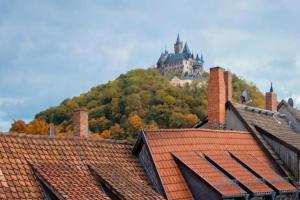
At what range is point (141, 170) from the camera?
62.6ft

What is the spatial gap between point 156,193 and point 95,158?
2445 mm

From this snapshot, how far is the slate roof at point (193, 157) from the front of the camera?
61.1ft

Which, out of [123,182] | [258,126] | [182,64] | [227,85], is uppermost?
[182,64]

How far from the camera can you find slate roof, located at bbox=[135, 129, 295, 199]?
18.6 meters

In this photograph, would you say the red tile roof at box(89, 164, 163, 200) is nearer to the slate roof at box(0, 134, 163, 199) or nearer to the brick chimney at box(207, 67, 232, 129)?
the slate roof at box(0, 134, 163, 199)

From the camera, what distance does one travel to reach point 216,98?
27203mm

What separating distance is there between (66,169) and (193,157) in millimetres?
5719

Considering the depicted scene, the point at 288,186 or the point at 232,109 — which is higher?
the point at 232,109

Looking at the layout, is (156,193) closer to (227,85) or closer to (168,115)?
(227,85)

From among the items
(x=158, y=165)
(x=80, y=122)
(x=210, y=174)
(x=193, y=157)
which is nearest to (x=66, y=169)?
(x=158, y=165)

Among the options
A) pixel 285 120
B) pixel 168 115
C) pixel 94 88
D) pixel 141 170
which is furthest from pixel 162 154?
pixel 94 88

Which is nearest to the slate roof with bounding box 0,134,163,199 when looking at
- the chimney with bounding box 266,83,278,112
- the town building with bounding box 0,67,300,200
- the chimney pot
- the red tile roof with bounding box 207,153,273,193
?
the town building with bounding box 0,67,300,200

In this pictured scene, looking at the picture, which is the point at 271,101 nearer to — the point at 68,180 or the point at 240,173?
the point at 240,173

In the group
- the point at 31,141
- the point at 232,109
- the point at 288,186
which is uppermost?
the point at 232,109
